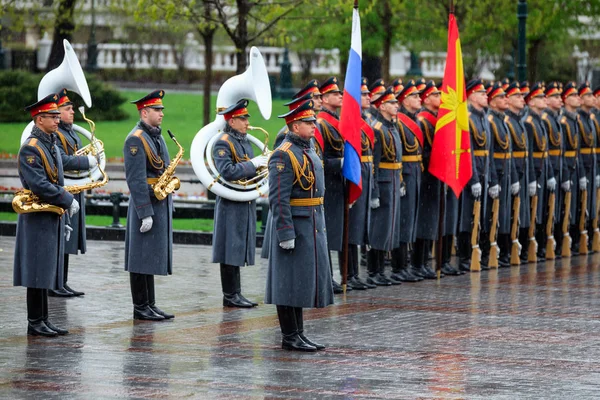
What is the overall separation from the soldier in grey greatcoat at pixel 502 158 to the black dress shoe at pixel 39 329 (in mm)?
7515

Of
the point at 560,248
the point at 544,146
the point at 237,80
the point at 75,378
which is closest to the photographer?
the point at 75,378

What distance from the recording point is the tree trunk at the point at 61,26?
29.1 m

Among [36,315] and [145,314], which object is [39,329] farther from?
[145,314]

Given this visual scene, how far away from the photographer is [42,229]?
12.0 m

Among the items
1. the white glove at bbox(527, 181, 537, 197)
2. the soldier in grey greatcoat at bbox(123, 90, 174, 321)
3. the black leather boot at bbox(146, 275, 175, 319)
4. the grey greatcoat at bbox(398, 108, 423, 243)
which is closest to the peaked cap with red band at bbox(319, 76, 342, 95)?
the grey greatcoat at bbox(398, 108, 423, 243)

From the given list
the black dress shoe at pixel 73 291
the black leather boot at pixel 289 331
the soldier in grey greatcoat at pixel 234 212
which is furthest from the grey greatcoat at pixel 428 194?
the black leather boot at pixel 289 331

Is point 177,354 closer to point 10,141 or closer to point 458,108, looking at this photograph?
point 458,108

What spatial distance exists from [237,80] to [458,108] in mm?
3448

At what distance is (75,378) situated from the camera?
10016 mm

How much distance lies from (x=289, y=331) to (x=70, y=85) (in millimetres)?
4003

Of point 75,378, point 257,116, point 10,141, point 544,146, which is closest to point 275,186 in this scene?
point 75,378

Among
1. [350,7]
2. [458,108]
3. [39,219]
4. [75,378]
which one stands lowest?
[75,378]

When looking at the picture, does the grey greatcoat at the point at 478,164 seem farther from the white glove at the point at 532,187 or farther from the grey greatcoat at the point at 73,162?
the grey greatcoat at the point at 73,162

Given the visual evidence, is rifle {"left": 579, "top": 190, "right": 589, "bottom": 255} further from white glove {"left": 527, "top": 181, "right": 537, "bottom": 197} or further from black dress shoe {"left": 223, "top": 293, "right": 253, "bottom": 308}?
black dress shoe {"left": 223, "top": 293, "right": 253, "bottom": 308}
